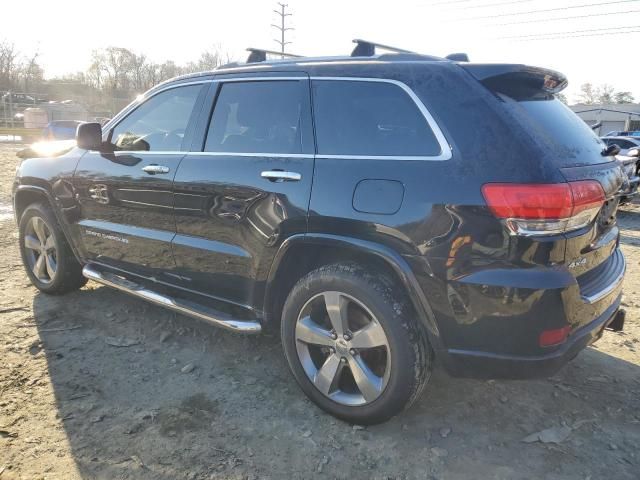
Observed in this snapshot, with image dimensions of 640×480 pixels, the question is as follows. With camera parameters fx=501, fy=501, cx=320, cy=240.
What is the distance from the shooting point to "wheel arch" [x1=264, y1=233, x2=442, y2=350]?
2393 mm

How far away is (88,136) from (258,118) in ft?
4.84

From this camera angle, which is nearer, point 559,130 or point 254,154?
→ point 559,130

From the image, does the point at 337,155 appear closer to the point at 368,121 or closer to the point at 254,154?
the point at 368,121

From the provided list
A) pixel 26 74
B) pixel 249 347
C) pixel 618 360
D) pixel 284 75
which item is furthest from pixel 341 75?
pixel 26 74

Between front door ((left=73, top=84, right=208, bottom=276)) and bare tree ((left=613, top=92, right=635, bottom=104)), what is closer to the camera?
front door ((left=73, top=84, right=208, bottom=276))

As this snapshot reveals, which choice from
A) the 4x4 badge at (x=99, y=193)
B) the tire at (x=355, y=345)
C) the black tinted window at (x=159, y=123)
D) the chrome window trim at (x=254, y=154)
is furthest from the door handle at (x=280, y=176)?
the 4x4 badge at (x=99, y=193)

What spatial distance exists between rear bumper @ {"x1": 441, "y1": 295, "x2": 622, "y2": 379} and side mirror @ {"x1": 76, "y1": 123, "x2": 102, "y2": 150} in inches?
118

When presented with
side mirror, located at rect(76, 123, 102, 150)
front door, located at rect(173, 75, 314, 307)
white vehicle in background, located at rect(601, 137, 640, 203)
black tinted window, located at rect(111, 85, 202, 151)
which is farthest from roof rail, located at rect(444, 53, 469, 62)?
side mirror, located at rect(76, 123, 102, 150)

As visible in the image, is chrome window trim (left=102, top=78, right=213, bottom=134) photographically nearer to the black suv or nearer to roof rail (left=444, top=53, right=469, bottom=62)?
the black suv

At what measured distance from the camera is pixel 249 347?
3.67 meters

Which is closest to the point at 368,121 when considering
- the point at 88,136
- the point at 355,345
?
the point at 355,345

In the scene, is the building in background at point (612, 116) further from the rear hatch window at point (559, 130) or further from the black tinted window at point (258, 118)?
the black tinted window at point (258, 118)

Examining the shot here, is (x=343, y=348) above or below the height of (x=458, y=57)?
below

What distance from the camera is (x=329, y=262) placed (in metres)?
2.82
